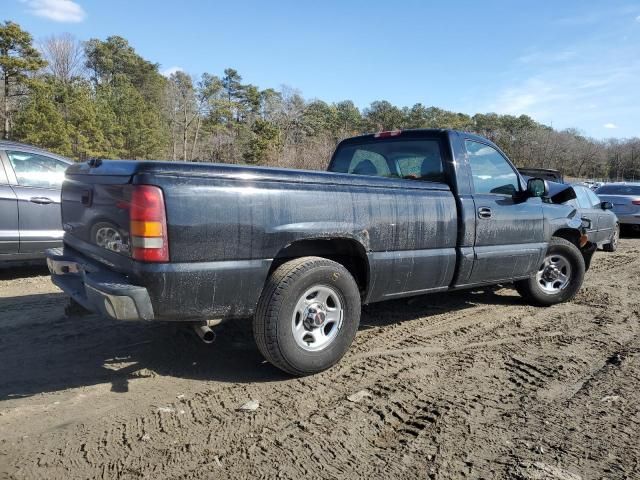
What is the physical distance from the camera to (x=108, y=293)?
292 cm

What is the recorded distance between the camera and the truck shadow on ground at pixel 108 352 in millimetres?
3537

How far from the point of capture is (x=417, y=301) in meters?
5.95

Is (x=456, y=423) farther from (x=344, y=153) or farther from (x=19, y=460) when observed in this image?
(x=344, y=153)

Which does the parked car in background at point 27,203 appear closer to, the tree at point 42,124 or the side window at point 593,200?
the side window at point 593,200

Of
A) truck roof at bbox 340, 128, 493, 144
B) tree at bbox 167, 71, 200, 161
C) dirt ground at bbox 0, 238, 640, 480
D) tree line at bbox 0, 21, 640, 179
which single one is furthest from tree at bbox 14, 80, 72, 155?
truck roof at bbox 340, 128, 493, 144

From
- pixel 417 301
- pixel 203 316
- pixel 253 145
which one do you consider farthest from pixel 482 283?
pixel 253 145

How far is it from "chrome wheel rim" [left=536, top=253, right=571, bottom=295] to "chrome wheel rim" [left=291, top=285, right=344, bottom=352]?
3.23 metres

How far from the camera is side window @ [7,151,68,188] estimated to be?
6309mm

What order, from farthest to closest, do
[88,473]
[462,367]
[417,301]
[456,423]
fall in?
[417,301]
[462,367]
[456,423]
[88,473]

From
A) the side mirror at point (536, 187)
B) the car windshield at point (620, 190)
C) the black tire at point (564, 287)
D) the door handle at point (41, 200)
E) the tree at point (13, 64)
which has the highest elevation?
the tree at point (13, 64)

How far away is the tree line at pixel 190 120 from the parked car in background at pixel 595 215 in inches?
1049

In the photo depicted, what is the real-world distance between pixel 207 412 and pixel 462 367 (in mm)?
2029

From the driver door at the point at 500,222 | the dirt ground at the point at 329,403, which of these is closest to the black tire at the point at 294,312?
the dirt ground at the point at 329,403

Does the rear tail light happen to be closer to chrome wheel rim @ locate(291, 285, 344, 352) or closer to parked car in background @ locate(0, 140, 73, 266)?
chrome wheel rim @ locate(291, 285, 344, 352)
